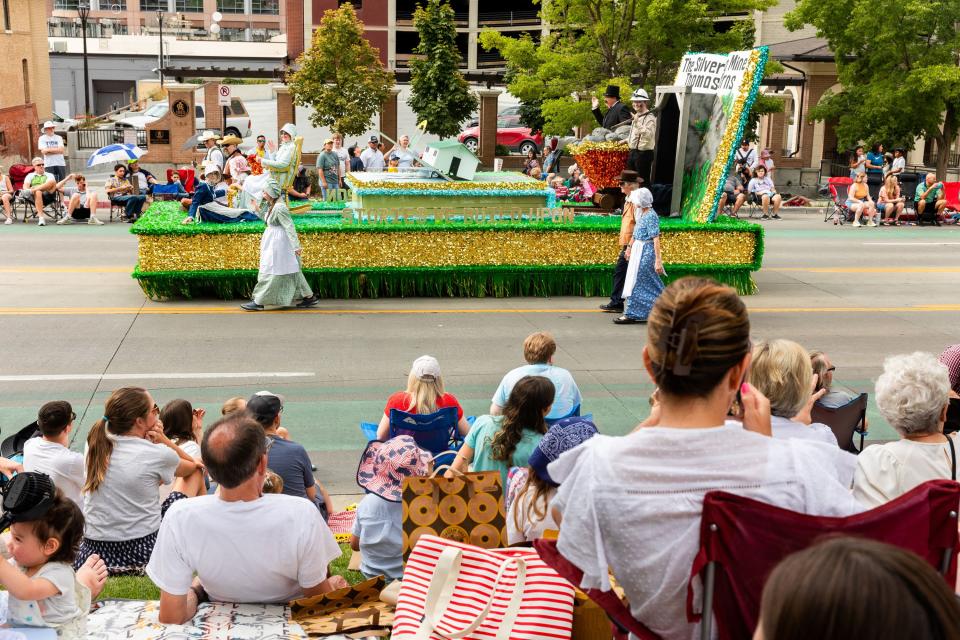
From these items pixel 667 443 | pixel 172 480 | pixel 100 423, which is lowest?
pixel 172 480

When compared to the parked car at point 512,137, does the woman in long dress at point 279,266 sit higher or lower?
lower

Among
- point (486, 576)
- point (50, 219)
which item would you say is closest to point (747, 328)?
point (486, 576)

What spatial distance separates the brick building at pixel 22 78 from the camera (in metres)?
37.8

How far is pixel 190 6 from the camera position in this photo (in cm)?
8331

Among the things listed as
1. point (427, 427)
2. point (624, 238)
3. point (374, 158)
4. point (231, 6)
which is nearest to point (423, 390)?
point (427, 427)

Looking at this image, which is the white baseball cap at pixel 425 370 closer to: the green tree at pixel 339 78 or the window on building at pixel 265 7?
the green tree at pixel 339 78

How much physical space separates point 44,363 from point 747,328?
9998mm

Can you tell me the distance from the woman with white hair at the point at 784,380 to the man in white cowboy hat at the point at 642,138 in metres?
12.1

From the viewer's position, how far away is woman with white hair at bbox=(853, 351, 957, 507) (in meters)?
4.27

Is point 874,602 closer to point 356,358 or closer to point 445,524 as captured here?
point 445,524

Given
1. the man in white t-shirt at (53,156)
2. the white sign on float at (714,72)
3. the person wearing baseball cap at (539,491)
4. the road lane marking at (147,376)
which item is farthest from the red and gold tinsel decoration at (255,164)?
the person wearing baseball cap at (539,491)

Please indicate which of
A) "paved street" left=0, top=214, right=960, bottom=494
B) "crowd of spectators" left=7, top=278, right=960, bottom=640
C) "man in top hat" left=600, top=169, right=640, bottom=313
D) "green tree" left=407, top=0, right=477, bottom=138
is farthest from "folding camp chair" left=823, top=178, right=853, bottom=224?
"crowd of spectators" left=7, top=278, right=960, bottom=640

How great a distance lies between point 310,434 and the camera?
30.1ft

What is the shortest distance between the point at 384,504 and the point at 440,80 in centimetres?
3269
